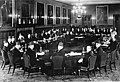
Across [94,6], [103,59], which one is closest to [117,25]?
Result: [94,6]

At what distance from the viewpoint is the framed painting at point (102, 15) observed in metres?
24.5

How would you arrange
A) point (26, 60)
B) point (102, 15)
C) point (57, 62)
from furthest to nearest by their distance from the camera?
point (102, 15), point (26, 60), point (57, 62)

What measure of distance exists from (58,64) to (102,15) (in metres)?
18.1

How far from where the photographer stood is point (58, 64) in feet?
24.6

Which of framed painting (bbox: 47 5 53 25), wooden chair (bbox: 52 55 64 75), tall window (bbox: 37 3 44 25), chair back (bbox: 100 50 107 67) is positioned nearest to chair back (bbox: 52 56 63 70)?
wooden chair (bbox: 52 55 64 75)

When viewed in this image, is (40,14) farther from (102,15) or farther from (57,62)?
(102,15)

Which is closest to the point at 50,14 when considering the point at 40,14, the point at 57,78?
the point at 40,14

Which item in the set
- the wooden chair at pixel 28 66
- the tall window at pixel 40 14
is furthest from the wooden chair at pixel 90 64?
the tall window at pixel 40 14

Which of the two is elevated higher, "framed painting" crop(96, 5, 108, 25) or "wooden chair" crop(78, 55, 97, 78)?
"framed painting" crop(96, 5, 108, 25)

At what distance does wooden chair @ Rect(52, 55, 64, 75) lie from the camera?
739 centimetres

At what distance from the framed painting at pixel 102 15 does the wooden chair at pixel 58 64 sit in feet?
58.7

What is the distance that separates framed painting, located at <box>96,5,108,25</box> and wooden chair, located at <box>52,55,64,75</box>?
17900 millimetres

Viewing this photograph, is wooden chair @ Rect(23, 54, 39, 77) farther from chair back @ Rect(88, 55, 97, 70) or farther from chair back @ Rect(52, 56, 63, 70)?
chair back @ Rect(88, 55, 97, 70)

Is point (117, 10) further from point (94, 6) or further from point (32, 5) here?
point (32, 5)
